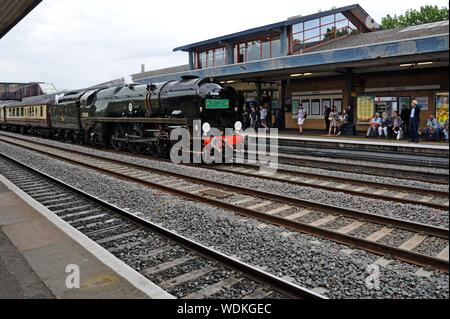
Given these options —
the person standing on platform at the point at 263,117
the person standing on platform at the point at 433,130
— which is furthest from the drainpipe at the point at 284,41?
the person standing on platform at the point at 433,130

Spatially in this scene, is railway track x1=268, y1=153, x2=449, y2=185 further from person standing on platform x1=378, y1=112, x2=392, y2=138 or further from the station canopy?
the station canopy

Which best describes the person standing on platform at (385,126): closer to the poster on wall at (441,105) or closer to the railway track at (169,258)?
the poster on wall at (441,105)

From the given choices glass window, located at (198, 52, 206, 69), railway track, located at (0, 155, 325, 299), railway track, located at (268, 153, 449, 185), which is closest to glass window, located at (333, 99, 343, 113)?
railway track, located at (268, 153, 449, 185)

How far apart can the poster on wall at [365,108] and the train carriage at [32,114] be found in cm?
1720

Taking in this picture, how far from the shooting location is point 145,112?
47.1 feet

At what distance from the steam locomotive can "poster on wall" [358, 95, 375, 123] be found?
868cm

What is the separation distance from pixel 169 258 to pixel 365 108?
666 inches

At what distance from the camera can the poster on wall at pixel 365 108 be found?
1912cm

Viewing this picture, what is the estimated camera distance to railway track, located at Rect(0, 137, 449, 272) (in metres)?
5.01

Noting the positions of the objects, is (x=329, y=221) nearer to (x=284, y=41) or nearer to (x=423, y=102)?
(x=423, y=102)

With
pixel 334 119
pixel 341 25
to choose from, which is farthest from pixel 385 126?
pixel 341 25

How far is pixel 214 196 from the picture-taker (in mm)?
8219

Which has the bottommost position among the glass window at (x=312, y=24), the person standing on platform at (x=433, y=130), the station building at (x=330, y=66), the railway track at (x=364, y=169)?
the railway track at (x=364, y=169)
